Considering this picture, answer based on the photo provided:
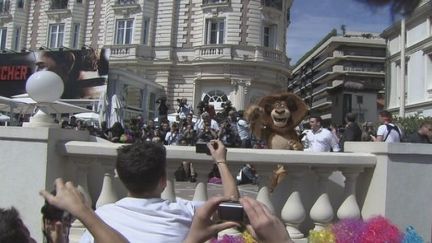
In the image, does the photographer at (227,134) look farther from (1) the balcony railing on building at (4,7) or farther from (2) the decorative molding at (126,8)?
(1) the balcony railing on building at (4,7)

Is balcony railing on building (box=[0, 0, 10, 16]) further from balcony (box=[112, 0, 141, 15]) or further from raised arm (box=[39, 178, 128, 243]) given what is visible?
raised arm (box=[39, 178, 128, 243])

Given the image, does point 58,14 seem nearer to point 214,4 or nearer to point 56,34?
point 56,34

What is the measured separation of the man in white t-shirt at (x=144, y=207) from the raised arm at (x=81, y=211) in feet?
1.25

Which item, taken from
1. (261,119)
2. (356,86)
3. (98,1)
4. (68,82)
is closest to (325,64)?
(98,1)

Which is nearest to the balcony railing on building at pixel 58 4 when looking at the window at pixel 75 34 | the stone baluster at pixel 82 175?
the window at pixel 75 34

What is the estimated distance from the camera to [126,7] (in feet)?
149

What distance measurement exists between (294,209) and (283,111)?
1.79 meters

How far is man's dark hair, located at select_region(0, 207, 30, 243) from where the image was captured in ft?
7.13

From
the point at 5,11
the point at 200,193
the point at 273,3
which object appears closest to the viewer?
the point at 200,193

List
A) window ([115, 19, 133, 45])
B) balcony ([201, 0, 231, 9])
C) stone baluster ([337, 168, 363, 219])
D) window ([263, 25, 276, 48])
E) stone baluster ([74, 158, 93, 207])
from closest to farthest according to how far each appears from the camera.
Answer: stone baluster ([337, 168, 363, 219]) < stone baluster ([74, 158, 93, 207]) < balcony ([201, 0, 231, 9]) < window ([263, 25, 276, 48]) < window ([115, 19, 133, 45])

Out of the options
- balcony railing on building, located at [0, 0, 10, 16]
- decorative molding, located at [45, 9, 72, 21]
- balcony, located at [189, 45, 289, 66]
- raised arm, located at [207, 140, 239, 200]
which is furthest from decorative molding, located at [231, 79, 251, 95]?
raised arm, located at [207, 140, 239, 200]

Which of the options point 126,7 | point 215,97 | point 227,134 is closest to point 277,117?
point 227,134

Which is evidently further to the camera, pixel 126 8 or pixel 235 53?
pixel 126 8

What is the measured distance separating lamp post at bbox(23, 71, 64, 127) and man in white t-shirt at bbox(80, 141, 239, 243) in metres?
2.39
